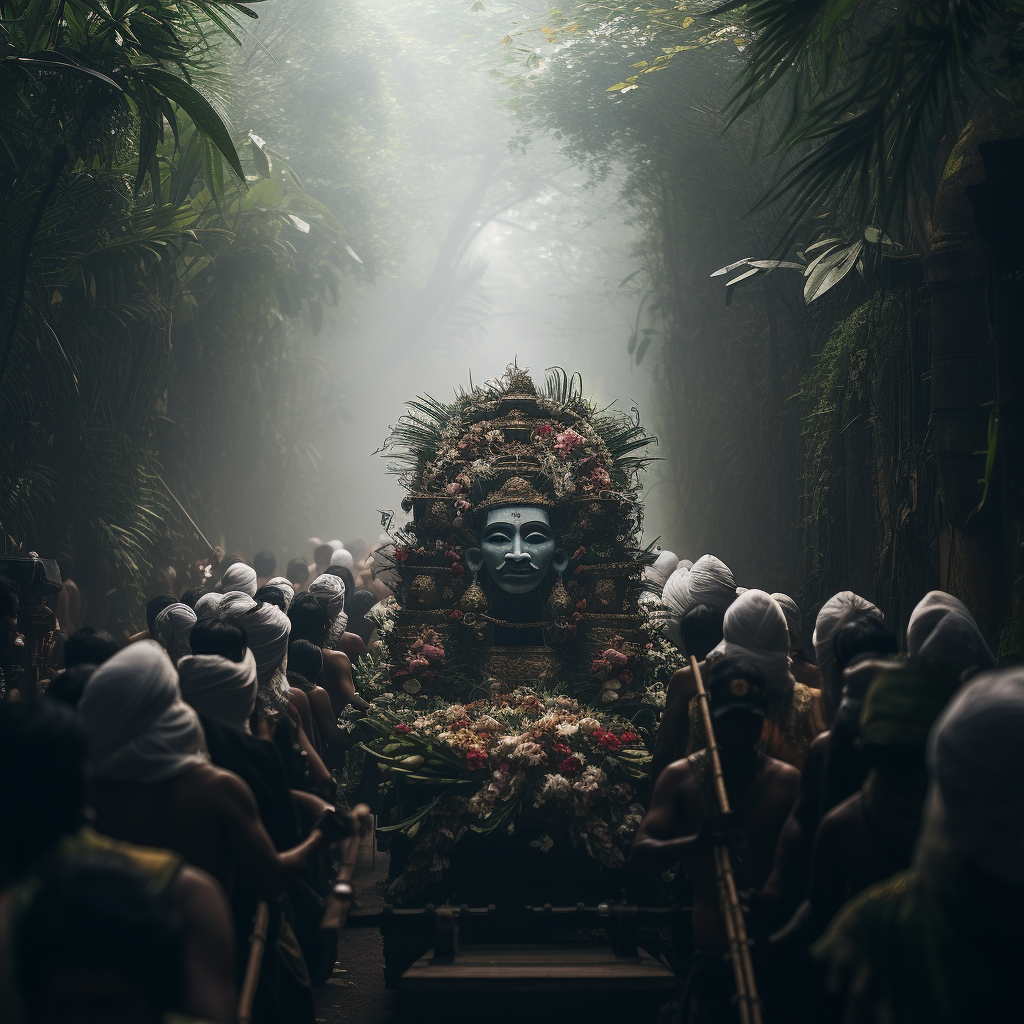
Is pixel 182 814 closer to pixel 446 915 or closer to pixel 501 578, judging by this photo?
pixel 446 915

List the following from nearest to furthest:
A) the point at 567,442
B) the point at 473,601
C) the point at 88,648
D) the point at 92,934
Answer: the point at 92,934
the point at 88,648
the point at 473,601
the point at 567,442

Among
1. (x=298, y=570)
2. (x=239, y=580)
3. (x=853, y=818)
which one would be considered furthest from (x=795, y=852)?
(x=298, y=570)

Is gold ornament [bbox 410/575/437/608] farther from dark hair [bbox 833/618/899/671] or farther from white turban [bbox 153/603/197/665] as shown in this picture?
dark hair [bbox 833/618/899/671]

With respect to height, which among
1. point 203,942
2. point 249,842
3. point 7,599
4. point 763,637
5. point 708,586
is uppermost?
point 708,586

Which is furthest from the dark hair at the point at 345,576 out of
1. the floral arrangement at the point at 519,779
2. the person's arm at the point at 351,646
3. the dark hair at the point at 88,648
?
the dark hair at the point at 88,648

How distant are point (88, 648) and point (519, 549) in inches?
146

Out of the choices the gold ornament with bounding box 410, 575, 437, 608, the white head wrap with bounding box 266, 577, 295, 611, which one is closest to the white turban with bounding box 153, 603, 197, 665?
the white head wrap with bounding box 266, 577, 295, 611

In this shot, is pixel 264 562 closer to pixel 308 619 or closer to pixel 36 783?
pixel 308 619

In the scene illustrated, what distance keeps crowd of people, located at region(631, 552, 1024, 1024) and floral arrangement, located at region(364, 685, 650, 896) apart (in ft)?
2.42

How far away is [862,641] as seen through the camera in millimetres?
4480

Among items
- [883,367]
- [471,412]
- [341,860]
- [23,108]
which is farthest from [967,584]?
[23,108]

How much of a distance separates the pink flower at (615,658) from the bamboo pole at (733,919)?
365 cm

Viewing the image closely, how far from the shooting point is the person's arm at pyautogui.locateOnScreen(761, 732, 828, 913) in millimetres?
3713

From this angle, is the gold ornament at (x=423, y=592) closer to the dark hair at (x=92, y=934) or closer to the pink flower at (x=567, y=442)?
the pink flower at (x=567, y=442)
